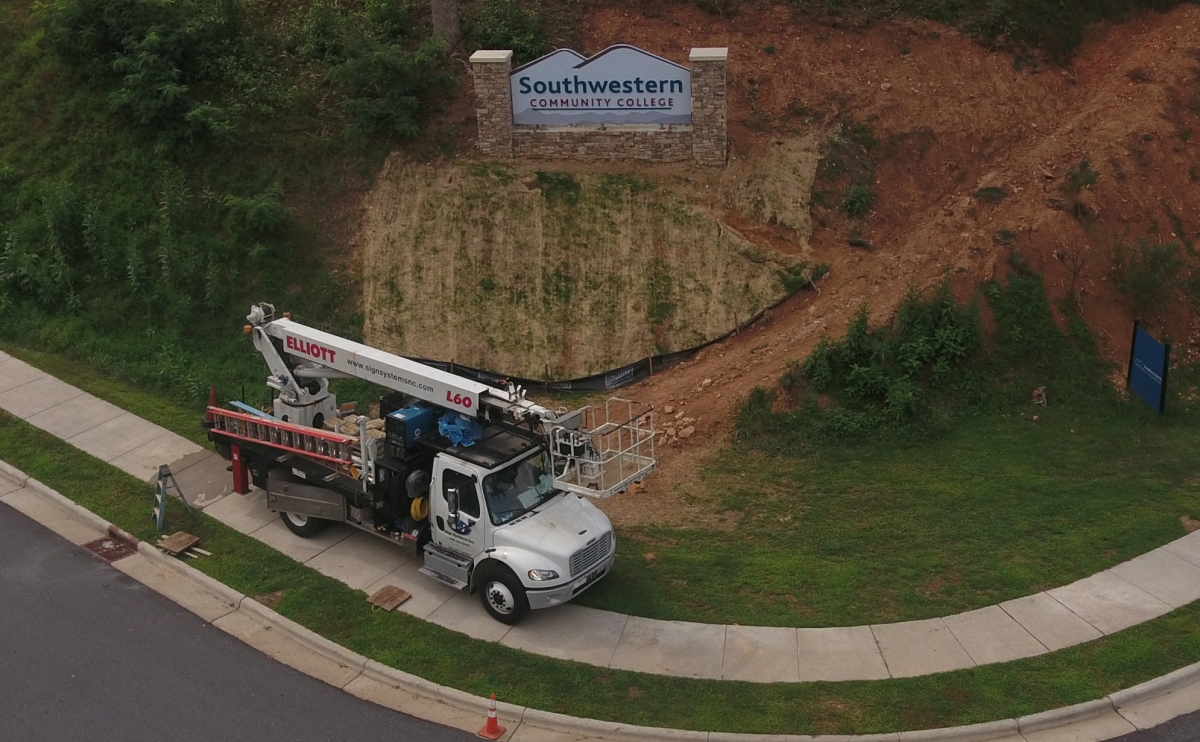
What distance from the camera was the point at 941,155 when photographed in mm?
23297

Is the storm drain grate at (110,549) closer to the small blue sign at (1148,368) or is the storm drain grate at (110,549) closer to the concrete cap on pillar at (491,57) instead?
the concrete cap on pillar at (491,57)

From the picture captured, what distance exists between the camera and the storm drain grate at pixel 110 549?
16.2 meters

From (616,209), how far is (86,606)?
12.0m

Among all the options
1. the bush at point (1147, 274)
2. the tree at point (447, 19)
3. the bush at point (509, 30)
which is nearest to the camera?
the bush at point (1147, 274)

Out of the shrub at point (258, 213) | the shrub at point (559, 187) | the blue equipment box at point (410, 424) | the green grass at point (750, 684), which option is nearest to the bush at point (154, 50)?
the shrub at point (258, 213)

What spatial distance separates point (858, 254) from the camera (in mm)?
21969

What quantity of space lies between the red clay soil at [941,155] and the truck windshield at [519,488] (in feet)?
9.47

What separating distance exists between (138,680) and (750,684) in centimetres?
724

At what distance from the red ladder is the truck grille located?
350 centimetres

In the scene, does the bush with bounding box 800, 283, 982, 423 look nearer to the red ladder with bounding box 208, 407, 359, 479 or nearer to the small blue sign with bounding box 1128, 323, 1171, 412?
the small blue sign with bounding box 1128, 323, 1171, 412

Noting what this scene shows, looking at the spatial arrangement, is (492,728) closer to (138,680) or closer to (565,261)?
(138,680)

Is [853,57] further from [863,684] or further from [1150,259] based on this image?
[863,684]

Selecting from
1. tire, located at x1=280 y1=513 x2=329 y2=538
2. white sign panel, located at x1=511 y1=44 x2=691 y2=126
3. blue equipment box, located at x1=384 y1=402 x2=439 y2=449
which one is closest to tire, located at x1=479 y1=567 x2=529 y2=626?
blue equipment box, located at x1=384 y1=402 x2=439 y2=449

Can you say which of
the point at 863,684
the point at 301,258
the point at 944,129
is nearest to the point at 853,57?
the point at 944,129
